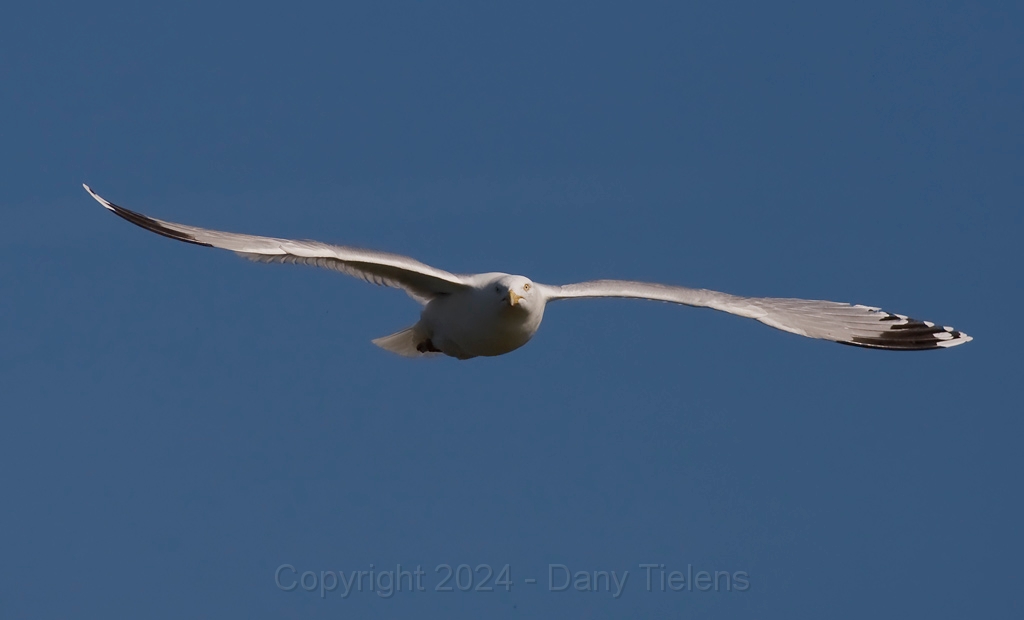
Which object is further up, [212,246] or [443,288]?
[443,288]

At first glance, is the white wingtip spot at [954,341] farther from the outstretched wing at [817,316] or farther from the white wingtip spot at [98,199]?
the white wingtip spot at [98,199]

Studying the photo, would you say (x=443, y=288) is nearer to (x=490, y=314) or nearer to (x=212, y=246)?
(x=490, y=314)

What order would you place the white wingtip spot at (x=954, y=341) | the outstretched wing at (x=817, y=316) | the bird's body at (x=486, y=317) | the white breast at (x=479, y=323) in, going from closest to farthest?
the bird's body at (x=486, y=317), the white breast at (x=479, y=323), the outstretched wing at (x=817, y=316), the white wingtip spot at (x=954, y=341)

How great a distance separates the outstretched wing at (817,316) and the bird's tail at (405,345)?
1.69 metres

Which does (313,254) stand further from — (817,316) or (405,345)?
(817,316)

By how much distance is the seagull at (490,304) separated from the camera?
11953 mm

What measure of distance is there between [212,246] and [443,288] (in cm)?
243

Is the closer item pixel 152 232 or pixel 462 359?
pixel 152 232

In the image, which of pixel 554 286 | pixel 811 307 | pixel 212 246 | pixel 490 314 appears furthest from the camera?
pixel 811 307

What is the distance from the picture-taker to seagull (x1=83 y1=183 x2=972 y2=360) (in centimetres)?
1195

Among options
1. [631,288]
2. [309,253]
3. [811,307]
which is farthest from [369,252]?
[811,307]

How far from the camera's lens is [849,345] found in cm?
1493

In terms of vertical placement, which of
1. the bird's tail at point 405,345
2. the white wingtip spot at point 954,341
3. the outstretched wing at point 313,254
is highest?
the white wingtip spot at point 954,341

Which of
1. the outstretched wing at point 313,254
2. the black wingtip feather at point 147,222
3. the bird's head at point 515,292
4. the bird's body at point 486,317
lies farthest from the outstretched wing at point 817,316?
the black wingtip feather at point 147,222
